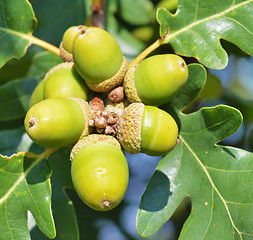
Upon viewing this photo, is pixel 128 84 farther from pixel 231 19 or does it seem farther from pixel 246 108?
pixel 246 108

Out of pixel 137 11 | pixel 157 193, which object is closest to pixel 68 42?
pixel 157 193

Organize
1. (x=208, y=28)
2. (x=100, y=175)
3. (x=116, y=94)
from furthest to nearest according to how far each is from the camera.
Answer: (x=208, y=28), (x=116, y=94), (x=100, y=175)

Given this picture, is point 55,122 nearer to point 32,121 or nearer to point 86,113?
point 32,121


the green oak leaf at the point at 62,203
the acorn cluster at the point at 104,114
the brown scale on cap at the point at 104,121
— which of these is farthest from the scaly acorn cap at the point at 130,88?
the green oak leaf at the point at 62,203

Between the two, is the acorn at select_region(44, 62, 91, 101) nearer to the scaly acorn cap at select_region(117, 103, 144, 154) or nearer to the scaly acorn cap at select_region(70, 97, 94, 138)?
the scaly acorn cap at select_region(70, 97, 94, 138)

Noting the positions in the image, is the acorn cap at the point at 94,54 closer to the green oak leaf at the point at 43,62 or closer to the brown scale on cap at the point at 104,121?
the brown scale on cap at the point at 104,121

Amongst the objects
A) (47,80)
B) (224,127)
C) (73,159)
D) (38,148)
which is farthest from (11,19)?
(224,127)

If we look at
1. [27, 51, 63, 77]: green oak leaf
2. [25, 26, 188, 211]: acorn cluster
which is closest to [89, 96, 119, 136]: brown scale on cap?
[25, 26, 188, 211]: acorn cluster
